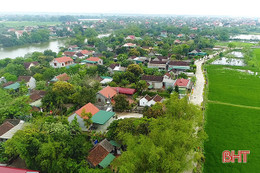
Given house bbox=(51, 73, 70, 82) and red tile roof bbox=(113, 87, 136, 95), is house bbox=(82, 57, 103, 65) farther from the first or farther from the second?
red tile roof bbox=(113, 87, 136, 95)

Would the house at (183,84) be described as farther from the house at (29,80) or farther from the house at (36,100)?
the house at (29,80)

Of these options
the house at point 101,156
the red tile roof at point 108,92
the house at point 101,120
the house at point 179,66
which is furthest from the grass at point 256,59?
the house at point 101,156

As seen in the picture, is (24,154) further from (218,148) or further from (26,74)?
(26,74)

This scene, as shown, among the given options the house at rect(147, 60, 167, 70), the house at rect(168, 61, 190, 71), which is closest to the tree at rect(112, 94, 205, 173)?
the house at rect(147, 60, 167, 70)

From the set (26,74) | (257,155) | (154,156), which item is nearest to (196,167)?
(257,155)

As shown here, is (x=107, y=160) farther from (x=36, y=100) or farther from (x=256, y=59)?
(x=256, y=59)

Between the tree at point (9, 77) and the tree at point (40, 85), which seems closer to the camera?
the tree at point (40, 85)
